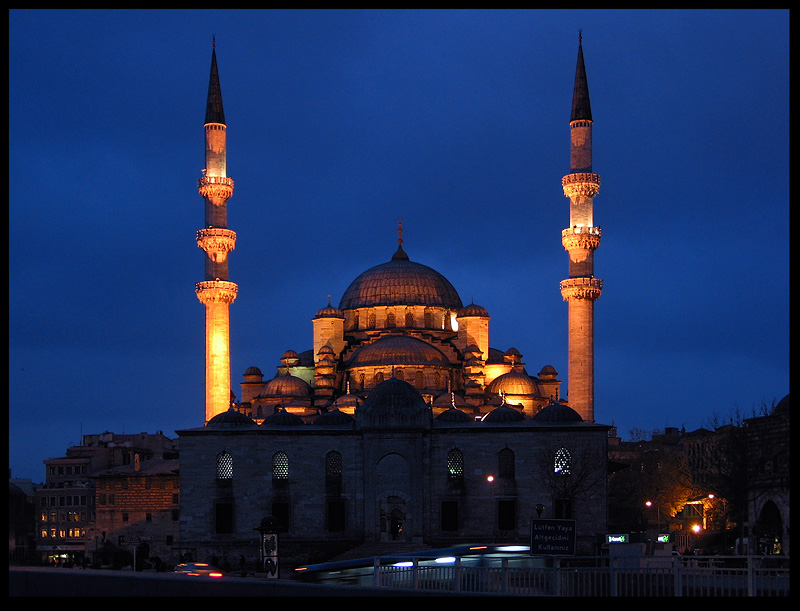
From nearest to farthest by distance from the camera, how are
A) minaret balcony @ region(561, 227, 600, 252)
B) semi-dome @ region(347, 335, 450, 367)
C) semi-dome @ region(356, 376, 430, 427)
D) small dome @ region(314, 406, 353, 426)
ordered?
semi-dome @ region(356, 376, 430, 427), small dome @ region(314, 406, 353, 426), minaret balcony @ region(561, 227, 600, 252), semi-dome @ region(347, 335, 450, 367)

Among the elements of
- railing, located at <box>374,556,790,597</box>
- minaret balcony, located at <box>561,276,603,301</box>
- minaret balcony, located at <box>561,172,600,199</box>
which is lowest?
railing, located at <box>374,556,790,597</box>

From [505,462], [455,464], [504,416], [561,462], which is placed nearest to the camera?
[561,462]

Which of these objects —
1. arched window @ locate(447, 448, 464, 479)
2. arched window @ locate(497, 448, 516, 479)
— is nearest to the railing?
arched window @ locate(497, 448, 516, 479)

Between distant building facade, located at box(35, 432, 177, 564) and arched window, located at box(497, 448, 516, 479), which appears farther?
distant building facade, located at box(35, 432, 177, 564)

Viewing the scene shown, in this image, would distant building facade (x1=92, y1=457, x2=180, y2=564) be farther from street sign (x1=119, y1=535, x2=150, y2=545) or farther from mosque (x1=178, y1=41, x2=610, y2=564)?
mosque (x1=178, y1=41, x2=610, y2=564)

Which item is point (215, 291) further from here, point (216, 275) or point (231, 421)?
point (231, 421)

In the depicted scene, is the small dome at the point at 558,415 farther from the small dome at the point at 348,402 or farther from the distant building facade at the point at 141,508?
the distant building facade at the point at 141,508

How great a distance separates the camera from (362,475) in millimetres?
51719

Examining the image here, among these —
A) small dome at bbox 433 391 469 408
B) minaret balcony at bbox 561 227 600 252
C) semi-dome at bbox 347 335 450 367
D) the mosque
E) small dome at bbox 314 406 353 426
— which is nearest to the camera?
the mosque

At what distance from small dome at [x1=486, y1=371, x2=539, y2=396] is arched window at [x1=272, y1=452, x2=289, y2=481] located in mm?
Result: 15097

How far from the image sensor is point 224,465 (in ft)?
170

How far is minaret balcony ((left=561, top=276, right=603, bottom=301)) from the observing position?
61.8 meters

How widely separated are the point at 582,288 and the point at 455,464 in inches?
563

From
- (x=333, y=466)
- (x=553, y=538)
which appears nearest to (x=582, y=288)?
(x=333, y=466)
